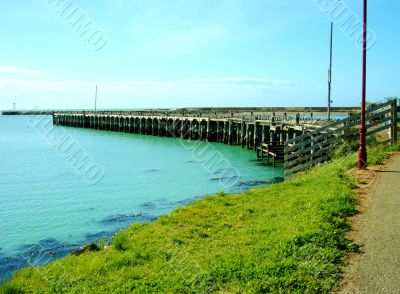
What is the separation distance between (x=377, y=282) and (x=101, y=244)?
19.9ft

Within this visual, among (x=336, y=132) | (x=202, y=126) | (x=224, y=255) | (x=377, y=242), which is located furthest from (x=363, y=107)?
(x=202, y=126)

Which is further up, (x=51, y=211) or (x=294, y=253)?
(x=294, y=253)

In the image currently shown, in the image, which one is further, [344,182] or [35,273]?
[344,182]

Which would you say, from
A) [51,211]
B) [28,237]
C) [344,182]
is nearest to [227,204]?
[344,182]

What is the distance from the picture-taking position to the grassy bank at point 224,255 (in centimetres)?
614

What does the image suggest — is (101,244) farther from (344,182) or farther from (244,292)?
(344,182)

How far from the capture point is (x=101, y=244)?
31.1ft

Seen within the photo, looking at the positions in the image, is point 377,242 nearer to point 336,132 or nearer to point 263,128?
point 336,132

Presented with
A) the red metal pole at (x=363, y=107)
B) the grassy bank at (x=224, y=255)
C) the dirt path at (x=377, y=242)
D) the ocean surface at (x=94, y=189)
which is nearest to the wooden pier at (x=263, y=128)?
the ocean surface at (x=94, y=189)

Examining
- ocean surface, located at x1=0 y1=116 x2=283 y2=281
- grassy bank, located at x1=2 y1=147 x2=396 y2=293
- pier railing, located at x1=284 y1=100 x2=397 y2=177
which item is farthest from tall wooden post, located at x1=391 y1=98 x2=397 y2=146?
ocean surface, located at x1=0 y1=116 x2=283 y2=281

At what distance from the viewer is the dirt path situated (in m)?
5.67

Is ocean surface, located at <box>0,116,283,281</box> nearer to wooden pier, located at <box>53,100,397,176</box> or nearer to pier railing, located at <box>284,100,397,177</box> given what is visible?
wooden pier, located at <box>53,100,397,176</box>

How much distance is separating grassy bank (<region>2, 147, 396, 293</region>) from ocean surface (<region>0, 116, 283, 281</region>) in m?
4.72

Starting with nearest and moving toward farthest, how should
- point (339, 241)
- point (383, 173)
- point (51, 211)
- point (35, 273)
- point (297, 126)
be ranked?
1. point (339, 241)
2. point (35, 273)
3. point (383, 173)
4. point (51, 211)
5. point (297, 126)
